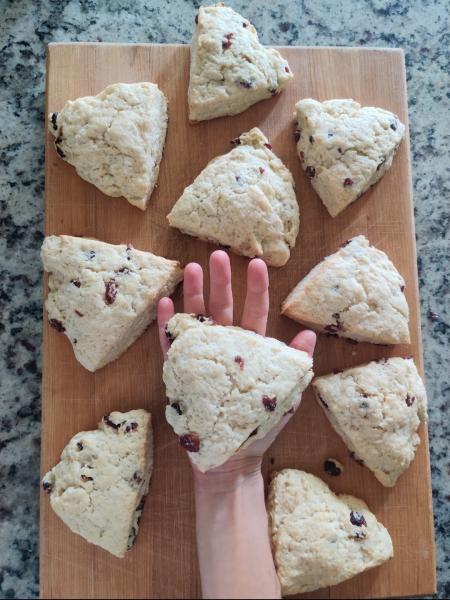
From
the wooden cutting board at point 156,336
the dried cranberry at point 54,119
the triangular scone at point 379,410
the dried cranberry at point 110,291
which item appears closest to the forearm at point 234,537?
the wooden cutting board at point 156,336

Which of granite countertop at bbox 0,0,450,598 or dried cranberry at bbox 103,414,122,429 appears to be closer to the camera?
dried cranberry at bbox 103,414,122,429

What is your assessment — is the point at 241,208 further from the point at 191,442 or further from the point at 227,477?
the point at 227,477

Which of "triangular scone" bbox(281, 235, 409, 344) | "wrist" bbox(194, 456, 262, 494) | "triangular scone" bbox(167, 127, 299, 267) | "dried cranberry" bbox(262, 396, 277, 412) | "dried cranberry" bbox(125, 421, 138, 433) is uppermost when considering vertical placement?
"triangular scone" bbox(167, 127, 299, 267)

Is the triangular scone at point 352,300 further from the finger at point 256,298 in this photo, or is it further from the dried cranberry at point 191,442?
the dried cranberry at point 191,442

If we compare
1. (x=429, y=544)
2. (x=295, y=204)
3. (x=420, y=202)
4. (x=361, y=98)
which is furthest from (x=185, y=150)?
(x=429, y=544)

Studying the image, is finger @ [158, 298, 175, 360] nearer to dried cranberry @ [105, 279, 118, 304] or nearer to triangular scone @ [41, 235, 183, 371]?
triangular scone @ [41, 235, 183, 371]

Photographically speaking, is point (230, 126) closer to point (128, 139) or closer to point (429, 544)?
point (128, 139)

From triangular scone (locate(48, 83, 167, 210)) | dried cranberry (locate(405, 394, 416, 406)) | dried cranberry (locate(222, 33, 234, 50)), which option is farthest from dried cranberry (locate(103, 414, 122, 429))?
dried cranberry (locate(222, 33, 234, 50))
